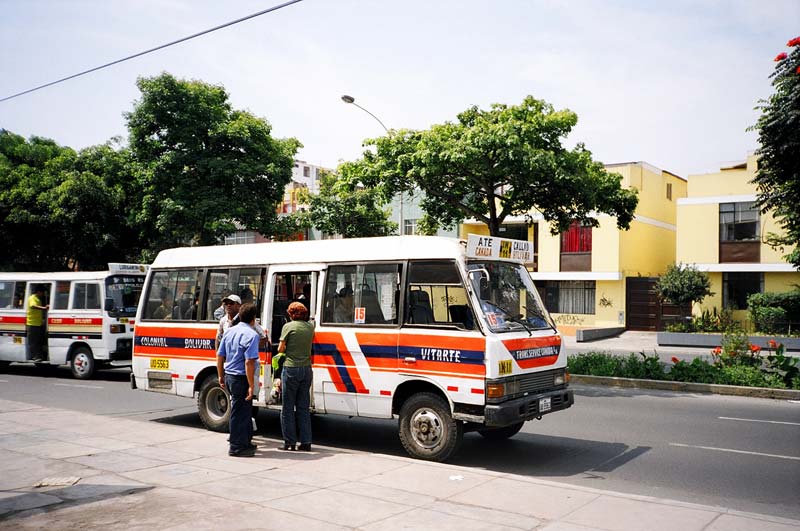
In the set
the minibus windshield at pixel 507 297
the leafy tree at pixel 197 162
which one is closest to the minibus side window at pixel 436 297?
the minibus windshield at pixel 507 297

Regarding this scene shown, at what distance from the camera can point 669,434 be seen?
1021 cm

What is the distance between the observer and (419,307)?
8.66m

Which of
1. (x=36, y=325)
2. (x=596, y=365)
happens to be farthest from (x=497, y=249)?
(x=36, y=325)

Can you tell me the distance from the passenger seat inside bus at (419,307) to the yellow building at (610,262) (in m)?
27.5

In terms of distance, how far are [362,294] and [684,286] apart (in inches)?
986

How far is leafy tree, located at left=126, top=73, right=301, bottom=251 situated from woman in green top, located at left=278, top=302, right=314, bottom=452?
16814mm

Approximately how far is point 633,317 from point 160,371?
29.6 metres

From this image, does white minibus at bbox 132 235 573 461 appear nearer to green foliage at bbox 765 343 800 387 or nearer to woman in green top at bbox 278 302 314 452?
woman in green top at bbox 278 302 314 452

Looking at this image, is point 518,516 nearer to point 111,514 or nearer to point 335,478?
point 335,478

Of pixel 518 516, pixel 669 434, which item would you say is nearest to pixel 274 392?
pixel 518 516

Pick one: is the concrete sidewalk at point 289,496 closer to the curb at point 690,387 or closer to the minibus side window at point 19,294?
the curb at point 690,387

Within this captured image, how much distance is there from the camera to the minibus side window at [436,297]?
27.1ft

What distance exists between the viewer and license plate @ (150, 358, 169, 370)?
10992 mm

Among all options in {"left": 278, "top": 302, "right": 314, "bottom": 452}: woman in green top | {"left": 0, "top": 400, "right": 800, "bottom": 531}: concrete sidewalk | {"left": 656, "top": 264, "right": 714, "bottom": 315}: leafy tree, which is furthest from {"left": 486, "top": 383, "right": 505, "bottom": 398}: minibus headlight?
{"left": 656, "top": 264, "right": 714, "bottom": 315}: leafy tree
